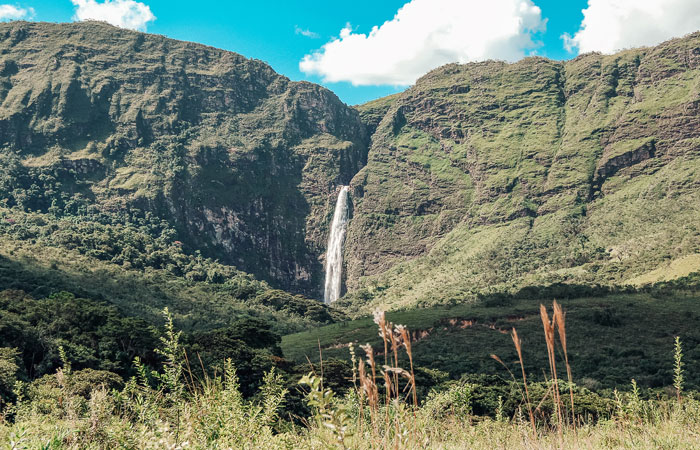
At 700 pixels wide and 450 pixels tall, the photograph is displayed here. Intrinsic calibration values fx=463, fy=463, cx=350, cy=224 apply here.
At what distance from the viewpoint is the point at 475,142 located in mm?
138375

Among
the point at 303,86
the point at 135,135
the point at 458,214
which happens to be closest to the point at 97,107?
the point at 135,135

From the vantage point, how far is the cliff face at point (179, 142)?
373 ft

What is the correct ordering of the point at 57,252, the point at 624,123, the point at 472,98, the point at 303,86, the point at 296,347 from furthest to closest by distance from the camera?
the point at 303,86 < the point at 472,98 < the point at 624,123 < the point at 57,252 < the point at 296,347

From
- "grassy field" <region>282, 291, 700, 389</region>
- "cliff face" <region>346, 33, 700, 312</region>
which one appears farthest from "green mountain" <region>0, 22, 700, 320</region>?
"grassy field" <region>282, 291, 700, 389</region>

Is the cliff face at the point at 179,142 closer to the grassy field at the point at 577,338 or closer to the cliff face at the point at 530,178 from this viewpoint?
the cliff face at the point at 530,178

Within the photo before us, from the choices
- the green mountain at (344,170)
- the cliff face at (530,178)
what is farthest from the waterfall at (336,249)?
the cliff face at (530,178)

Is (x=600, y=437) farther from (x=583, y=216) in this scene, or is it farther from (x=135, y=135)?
(x=135, y=135)

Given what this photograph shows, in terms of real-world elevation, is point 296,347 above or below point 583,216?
below

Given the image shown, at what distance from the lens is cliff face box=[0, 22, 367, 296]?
373 ft

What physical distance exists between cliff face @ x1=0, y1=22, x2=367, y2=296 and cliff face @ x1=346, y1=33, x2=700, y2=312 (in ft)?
59.6

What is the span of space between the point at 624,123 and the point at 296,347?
10449cm

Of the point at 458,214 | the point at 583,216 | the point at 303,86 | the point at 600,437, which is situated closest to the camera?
the point at 600,437

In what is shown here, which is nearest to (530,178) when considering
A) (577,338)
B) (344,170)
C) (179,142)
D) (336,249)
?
(336,249)

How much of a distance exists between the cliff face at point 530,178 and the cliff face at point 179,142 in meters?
18.2
